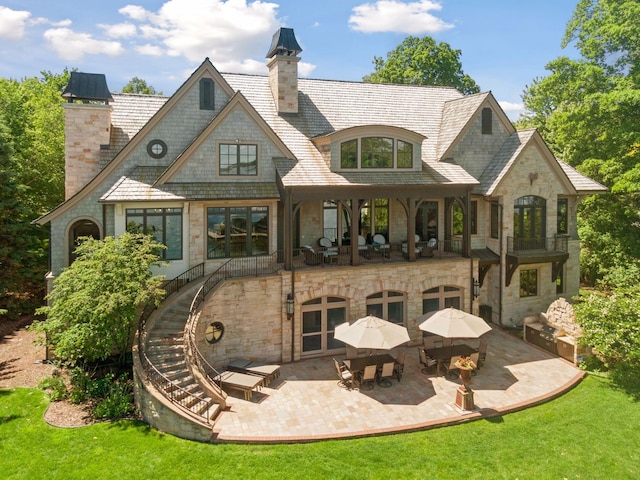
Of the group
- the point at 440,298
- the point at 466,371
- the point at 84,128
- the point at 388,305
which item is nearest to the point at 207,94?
the point at 84,128

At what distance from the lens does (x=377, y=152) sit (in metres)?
21.3

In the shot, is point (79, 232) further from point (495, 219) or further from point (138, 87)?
point (138, 87)

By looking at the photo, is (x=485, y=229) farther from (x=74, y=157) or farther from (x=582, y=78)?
(x=74, y=157)

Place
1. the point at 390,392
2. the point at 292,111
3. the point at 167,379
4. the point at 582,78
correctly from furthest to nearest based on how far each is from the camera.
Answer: the point at 582,78
the point at 292,111
the point at 390,392
the point at 167,379

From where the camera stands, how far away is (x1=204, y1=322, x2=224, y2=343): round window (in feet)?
58.2

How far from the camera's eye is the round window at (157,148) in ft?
66.3

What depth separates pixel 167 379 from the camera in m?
13.7

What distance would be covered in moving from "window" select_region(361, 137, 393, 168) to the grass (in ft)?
38.8

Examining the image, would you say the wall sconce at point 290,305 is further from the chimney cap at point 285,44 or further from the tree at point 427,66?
the tree at point 427,66

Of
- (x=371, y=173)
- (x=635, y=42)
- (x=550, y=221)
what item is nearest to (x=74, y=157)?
(x=371, y=173)

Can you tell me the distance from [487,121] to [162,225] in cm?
1771

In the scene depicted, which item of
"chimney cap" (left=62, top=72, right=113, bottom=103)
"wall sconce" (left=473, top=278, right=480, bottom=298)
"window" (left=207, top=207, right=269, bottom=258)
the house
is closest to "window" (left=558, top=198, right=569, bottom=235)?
the house

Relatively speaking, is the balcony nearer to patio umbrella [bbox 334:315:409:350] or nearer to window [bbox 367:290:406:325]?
window [bbox 367:290:406:325]

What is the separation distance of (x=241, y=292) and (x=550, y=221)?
16781 mm
